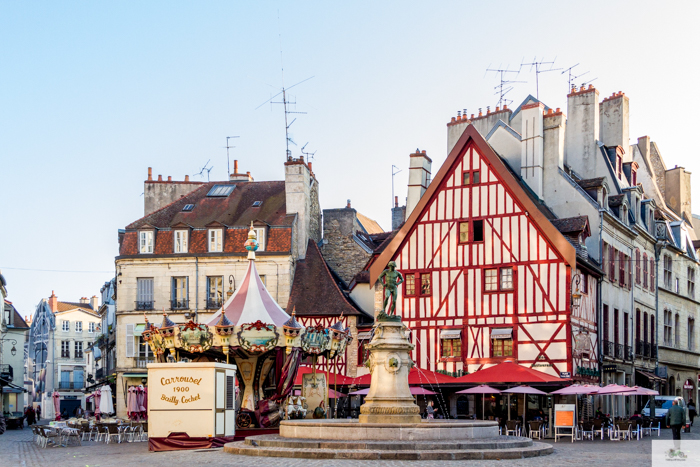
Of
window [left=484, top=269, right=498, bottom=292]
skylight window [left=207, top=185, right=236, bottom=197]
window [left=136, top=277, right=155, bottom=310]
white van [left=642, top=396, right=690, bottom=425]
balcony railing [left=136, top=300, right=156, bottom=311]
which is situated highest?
skylight window [left=207, top=185, right=236, bottom=197]

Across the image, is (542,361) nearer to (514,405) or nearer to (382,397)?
(514,405)

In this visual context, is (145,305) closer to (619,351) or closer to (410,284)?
(410,284)

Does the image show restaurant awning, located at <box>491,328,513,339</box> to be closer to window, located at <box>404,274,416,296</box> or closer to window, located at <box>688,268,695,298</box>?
window, located at <box>404,274,416,296</box>

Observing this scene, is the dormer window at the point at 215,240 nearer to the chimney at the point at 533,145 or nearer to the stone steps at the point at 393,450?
the chimney at the point at 533,145

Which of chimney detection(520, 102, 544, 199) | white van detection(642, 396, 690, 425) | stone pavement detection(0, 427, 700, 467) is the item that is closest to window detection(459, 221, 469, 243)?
chimney detection(520, 102, 544, 199)

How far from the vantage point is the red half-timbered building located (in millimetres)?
29359

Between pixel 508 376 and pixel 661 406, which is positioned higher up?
pixel 508 376

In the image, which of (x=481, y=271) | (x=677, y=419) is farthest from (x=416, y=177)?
(x=677, y=419)

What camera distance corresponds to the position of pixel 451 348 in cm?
3112

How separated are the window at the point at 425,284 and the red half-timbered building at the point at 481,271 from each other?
3 centimetres

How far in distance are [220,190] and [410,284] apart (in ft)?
40.0

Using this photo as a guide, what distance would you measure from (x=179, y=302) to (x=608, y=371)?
16509 millimetres

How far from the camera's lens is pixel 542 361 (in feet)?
96.0

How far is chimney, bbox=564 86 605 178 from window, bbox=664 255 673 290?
22.5 ft
